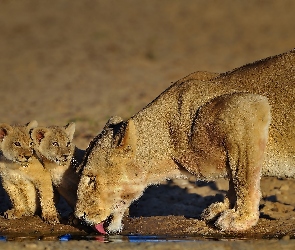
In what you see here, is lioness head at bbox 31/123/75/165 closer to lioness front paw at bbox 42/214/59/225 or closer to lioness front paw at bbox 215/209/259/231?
lioness front paw at bbox 42/214/59/225

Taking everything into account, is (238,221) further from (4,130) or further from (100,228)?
(4,130)

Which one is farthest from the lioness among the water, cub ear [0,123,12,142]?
cub ear [0,123,12,142]

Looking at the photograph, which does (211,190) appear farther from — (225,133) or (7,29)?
(7,29)

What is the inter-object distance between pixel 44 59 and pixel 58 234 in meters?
16.1

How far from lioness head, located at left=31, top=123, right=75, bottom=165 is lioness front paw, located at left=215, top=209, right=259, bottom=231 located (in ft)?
6.51

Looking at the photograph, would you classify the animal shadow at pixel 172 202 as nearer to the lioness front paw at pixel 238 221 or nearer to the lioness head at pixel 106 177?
the lioness front paw at pixel 238 221

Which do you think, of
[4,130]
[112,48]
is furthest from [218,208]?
[112,48]

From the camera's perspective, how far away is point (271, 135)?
29.0ft

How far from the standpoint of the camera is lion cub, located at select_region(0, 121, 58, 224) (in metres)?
9.88

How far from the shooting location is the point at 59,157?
32.1 ft

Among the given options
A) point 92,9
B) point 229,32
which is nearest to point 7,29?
point 92,9

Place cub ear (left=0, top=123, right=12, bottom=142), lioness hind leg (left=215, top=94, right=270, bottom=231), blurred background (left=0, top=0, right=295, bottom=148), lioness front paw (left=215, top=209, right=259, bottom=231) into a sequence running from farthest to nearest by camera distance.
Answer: blurred background (left=0, top=0, right=295, bottom=148) → cub ear (left=0, top=123, right=12, bottom=142) → lioness front paw (left=215, top=209, right=259, bottom=231) → lioness hind leg (left=215, top=94, right=270, bottom=231)

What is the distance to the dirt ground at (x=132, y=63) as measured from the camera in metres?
9.94

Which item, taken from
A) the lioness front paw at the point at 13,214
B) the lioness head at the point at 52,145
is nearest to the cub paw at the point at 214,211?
the lioness head at the point at 52,145
